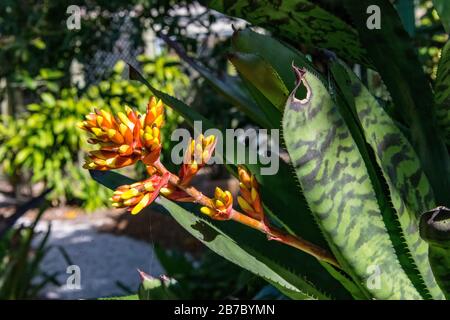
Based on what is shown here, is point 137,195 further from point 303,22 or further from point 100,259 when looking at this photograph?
point 100,259

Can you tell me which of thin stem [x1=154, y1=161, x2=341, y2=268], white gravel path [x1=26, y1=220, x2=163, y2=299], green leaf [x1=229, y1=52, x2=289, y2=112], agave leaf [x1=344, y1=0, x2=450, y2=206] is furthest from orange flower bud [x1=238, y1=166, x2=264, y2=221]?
white gravel path [x1=26, y1=220, x2=163, y2=299]

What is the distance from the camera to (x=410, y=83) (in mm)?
817

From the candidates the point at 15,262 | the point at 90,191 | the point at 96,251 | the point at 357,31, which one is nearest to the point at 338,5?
the point at 357,31

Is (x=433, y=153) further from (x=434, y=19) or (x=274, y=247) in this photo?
(x=434, y=19)

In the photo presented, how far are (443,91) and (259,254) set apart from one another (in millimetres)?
275

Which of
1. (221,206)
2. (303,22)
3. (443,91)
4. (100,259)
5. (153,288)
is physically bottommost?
(100,259)

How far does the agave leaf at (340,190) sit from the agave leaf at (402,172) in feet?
0.06

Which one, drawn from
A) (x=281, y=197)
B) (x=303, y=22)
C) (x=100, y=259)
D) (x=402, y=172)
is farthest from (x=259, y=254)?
(x=100, y=259)

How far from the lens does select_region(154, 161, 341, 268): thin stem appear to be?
688mm

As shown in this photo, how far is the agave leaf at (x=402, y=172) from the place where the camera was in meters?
0.75

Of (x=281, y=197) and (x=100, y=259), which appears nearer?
(x=281, y=197)

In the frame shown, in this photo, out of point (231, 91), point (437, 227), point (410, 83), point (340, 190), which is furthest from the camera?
point (231, 91)

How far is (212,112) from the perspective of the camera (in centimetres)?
316

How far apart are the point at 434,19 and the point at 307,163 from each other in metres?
2.37
